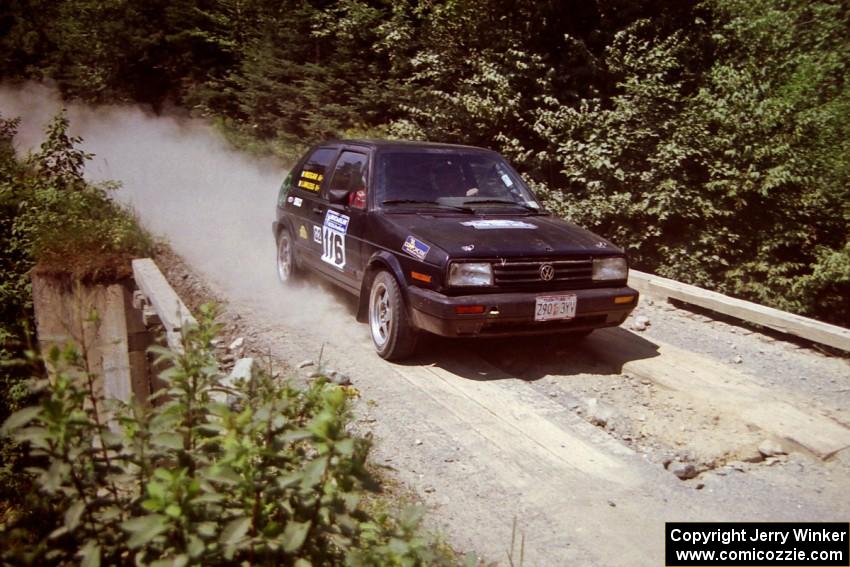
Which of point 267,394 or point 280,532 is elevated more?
point 267,394

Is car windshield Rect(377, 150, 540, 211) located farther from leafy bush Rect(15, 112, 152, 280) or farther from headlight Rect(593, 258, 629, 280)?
leafy bush Rect(15, 112, 152, 280)

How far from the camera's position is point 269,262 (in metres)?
9.53

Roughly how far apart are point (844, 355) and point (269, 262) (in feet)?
23.4

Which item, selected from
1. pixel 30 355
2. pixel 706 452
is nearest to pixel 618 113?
pixel 706 452

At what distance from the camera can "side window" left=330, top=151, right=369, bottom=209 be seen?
6164 millimetres

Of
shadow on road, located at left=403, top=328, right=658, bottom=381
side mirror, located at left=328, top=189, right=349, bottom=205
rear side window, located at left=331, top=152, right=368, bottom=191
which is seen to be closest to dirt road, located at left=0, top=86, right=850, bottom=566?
shadow on road, located at left=403, top=328, right=658, bottom=381

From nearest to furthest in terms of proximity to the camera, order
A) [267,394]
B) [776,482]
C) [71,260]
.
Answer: [267,394] → [776,482] → [71,260]

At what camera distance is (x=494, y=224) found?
558 cm

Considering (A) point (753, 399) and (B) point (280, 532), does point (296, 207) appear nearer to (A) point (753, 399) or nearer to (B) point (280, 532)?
(A) point (753, 399)

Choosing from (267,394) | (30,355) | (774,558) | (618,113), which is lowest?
(774,558)

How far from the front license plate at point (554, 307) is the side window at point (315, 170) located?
3115mm

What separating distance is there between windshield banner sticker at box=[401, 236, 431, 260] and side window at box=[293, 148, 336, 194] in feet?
7.07

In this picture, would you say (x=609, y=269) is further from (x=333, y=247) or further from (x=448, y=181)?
(x=333, y=247)

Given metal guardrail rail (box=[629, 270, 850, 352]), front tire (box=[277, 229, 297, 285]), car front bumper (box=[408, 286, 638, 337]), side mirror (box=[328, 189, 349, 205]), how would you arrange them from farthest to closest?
front tire (box=[277, 229, 297, 285]), side mirror (box=[328, 189, 349, 205]), metal guardrail rail (box=[629, 270, 850, 352]), car front bumper (box=[408, 286, 638, 337])
